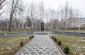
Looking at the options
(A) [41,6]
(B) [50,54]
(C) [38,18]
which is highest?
(A) [41,6]

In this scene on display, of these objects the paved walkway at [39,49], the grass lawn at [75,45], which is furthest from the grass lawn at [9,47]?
the grass lawn at [75,45]

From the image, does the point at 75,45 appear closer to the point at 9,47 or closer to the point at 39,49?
the point at 39,49

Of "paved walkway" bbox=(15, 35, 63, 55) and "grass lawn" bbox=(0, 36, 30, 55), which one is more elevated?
"grass lawn" bbox=(0, 36, 30, 55)

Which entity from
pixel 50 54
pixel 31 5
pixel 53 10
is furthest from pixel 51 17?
pixel 50 54

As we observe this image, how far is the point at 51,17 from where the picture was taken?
236 feet

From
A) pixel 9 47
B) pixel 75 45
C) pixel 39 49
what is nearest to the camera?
pixel 39 49

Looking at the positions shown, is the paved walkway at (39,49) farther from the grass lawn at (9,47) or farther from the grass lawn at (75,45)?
the grass lawn at (75,45)

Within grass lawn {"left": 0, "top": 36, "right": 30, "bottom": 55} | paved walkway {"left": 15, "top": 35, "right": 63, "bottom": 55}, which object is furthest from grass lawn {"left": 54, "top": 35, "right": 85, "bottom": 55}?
grass lawn {"left": 0, "top": 36, "right": 30, "bottom": 55}

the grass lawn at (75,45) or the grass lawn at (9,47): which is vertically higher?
the grass lawn at (9,47)

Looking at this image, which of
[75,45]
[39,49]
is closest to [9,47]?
[39,49]

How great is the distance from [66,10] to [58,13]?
7536 millimetres

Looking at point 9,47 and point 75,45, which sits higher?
point 9,47

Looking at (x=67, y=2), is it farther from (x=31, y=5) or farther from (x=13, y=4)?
(x=13, y=4)

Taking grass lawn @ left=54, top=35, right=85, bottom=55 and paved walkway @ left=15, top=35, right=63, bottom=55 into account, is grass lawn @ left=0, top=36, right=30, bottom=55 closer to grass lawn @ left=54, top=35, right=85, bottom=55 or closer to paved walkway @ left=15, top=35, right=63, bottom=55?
paved walkway @ left=15, top=35, right=63, bottom=55
